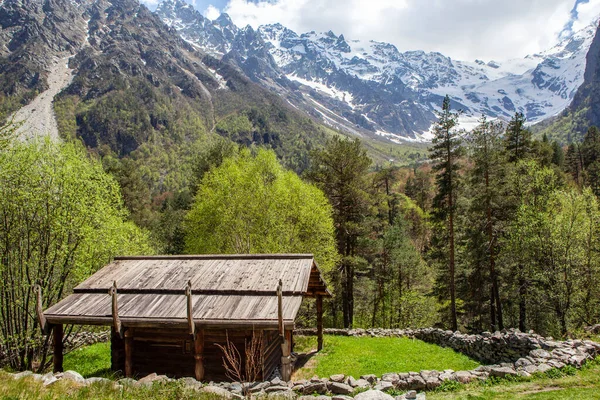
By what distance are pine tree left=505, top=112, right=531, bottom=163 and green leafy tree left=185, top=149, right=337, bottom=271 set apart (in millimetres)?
16463

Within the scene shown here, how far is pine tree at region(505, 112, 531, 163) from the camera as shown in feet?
100

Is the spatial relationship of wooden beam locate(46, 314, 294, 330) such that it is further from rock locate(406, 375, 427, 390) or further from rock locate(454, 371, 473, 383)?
rock locate(454, 371, 473, 383)

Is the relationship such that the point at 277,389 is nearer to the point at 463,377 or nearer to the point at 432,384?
the point at 432,384

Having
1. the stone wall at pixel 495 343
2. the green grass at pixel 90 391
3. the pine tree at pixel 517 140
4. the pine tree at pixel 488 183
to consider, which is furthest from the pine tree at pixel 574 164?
the green grass at pixel 90 391

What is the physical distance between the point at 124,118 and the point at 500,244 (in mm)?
192306

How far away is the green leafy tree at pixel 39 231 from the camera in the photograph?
15516mm

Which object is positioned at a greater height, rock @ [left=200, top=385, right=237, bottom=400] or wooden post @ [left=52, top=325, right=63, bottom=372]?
rock @ [left=200, top=385, right=237, bottom=400]

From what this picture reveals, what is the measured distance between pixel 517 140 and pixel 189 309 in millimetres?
30120

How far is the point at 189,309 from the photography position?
12.6 m

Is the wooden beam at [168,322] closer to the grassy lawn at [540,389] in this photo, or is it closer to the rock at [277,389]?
the rock at [277,389]

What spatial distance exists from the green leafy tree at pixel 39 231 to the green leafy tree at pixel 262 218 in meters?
Answer: 10.7

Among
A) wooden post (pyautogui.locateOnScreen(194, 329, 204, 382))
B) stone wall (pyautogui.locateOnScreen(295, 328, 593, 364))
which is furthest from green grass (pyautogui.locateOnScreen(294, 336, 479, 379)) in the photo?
wooden post (pyautogui.locateOnScreen(194, 329, 204, 382))

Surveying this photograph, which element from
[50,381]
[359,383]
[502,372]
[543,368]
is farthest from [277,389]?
[543,368]

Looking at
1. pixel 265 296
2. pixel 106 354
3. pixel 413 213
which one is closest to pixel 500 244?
pixel 265 296
